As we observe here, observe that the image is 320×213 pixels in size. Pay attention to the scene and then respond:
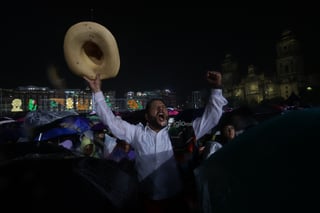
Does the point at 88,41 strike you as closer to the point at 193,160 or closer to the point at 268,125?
the point at 193,160

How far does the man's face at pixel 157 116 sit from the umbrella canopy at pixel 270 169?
1.35 metres

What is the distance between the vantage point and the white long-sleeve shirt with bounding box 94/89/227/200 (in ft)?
8.44

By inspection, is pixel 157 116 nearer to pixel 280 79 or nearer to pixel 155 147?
pixel 155 147

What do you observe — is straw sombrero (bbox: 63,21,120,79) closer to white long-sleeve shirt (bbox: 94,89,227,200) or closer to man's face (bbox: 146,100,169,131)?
white long-sleeve shirt (bbox: 94,89,227,200)

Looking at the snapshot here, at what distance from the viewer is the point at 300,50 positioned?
90688mm

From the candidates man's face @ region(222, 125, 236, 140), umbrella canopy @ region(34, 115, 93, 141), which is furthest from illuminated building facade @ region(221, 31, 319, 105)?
man's face @ region(222, 125, 236, 140)

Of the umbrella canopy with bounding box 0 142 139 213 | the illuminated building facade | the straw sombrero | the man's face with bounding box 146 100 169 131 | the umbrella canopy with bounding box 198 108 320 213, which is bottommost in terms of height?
the umbrella canopy with bounding box 0 142 139 213

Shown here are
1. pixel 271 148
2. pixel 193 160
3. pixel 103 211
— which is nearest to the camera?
pixel 271 148

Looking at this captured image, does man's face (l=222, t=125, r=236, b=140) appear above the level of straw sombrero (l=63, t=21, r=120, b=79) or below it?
below

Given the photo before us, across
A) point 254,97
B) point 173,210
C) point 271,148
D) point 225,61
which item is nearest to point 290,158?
point 271,148

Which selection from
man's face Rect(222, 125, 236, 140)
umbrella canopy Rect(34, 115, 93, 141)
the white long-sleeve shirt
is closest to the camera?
the white long-sleeve shirt

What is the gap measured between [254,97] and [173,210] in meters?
108

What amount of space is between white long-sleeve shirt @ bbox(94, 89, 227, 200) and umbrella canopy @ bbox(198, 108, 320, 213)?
1.13 m

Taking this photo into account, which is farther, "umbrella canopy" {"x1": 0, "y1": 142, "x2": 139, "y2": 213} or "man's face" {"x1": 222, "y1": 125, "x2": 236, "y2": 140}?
"man's face" {"x1": 222, "y1": 125, "x2": 236, "y2": 140}
